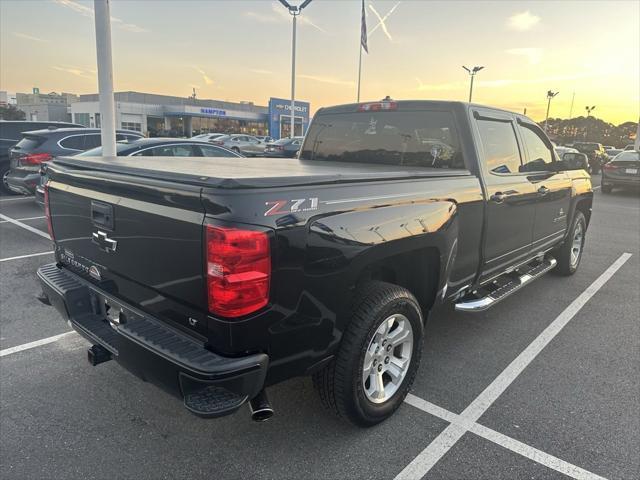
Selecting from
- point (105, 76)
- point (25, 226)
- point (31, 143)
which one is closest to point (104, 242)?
point (105, 76)

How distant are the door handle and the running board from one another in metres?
0.82

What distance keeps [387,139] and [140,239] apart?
2573 mm

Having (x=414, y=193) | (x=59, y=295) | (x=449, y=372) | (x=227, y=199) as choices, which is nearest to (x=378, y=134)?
(x=414, y=193)

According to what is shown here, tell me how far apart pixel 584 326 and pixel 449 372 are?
1.88 metres

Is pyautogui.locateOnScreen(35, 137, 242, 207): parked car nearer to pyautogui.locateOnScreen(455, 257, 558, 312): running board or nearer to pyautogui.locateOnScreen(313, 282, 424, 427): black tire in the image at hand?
pyautogui.locateOnScreen(455, 257, 558, 312): running board

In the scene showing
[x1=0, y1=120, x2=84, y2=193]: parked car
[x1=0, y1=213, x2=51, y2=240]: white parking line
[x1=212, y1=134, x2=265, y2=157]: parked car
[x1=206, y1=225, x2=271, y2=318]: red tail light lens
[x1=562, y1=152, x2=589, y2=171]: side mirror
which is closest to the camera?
[x1=206, y1=225, x2=271, y2=318]: red tail light lens

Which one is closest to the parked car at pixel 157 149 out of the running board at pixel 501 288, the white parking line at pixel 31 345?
the white parking line at pixel 31 345

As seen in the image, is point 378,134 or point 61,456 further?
point 378,134

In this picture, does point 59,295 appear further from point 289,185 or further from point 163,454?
point 289,185

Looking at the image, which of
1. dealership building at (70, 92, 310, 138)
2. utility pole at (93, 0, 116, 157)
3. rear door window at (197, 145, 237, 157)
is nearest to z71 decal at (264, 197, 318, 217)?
utility pole at (93, 0, 116, 157)

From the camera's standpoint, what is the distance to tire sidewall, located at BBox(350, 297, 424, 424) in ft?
8.55

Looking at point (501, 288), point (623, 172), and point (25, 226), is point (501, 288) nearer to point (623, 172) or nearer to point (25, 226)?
point (25, 226)

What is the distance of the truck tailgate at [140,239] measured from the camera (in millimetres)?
2100

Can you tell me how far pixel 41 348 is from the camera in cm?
381
